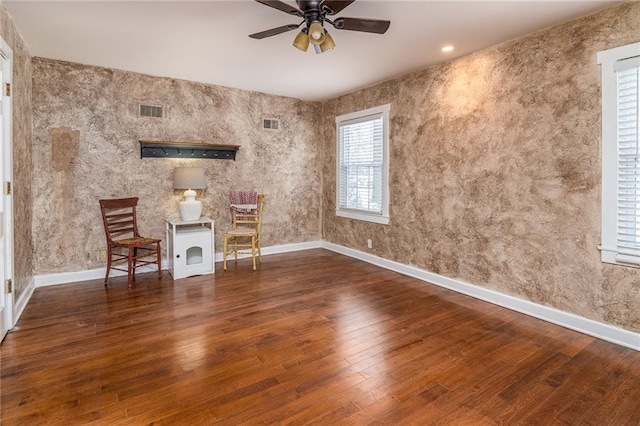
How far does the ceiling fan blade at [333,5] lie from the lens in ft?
7.34

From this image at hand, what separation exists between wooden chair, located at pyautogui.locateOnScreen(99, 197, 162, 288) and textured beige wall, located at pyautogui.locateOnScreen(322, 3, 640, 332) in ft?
10.6

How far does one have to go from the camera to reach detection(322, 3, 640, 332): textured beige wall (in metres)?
2.68

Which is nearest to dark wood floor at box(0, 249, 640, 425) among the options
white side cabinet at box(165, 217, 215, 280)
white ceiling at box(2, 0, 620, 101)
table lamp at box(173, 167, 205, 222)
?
white side cabinet at box(165, 217, 215, 280)

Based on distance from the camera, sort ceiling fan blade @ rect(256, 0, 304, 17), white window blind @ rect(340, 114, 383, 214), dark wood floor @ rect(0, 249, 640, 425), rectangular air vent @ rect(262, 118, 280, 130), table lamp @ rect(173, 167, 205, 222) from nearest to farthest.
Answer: dark wood floor @ rect(0, 249, 640, 425)
ceiling fan blade @ rect(256, 0, 304, 17)
table lamp @ rect(173, 167, 205, 222)
white window blind @ rect(340, 114, 383, 214)
rectangular air vent @ rect(262, 118, 280, 130)

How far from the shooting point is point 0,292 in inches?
100

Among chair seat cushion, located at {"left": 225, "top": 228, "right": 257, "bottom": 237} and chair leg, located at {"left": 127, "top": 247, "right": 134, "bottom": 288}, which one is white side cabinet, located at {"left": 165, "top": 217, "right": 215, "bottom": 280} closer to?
chair seat cushion, located at {"left": 225, "top": 228, "right": 257, "bottom": 237}

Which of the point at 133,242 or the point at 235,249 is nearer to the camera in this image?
the point at 133,242

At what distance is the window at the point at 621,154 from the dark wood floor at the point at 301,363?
2.64 ft

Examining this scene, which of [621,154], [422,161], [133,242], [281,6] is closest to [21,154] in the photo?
[133,242]

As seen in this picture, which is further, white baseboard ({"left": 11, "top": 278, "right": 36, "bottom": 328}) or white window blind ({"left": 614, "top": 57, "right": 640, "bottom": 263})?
white baseboard ({"left": 11, "top": 278, "right": 36, "bottom": 328})

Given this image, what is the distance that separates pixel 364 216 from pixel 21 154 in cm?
406

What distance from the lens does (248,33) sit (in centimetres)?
309

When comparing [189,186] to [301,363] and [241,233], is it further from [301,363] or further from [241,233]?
[301,363]

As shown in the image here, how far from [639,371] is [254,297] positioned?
3.10m
